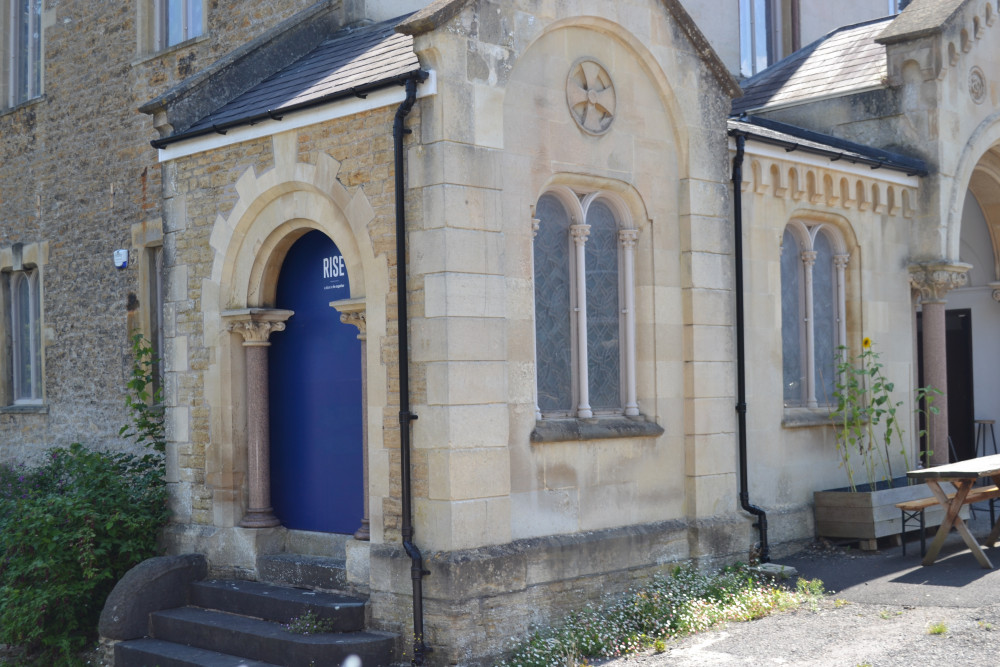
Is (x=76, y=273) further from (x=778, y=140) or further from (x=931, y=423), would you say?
(x=931, y=423)

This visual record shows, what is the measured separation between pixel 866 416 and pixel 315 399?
5639mm

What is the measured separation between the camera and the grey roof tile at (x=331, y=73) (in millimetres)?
8812

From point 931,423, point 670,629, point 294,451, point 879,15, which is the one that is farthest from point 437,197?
point 879,15

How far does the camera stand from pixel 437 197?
26.8ft

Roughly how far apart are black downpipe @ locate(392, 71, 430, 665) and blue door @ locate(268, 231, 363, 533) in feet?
3.83

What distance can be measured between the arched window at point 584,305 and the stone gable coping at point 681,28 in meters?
1.63

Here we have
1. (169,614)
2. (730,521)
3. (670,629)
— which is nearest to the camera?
(670,629)

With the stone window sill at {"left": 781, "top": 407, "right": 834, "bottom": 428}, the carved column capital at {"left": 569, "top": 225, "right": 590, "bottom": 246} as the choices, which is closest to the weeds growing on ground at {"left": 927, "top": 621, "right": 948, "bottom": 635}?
the stone window sill at {"left": 781, "top": 407, "right": 834, "bottom": 428}

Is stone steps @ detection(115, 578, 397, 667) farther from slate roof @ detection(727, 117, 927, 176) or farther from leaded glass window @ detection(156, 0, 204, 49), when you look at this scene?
leaded glass window @ detection(156, 0, 204, 49)

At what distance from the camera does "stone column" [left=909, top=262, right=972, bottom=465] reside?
41.9ft

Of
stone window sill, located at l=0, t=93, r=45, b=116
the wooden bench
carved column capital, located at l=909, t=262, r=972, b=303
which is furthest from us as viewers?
stone window sill, located at l=0, t=93, r=45, b=116

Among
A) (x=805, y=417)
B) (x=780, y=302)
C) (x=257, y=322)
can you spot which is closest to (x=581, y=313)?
→ (x=257, y=322)

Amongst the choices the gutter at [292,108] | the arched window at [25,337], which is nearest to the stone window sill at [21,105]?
the arched window at [25,337]

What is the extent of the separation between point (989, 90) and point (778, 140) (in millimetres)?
4234
